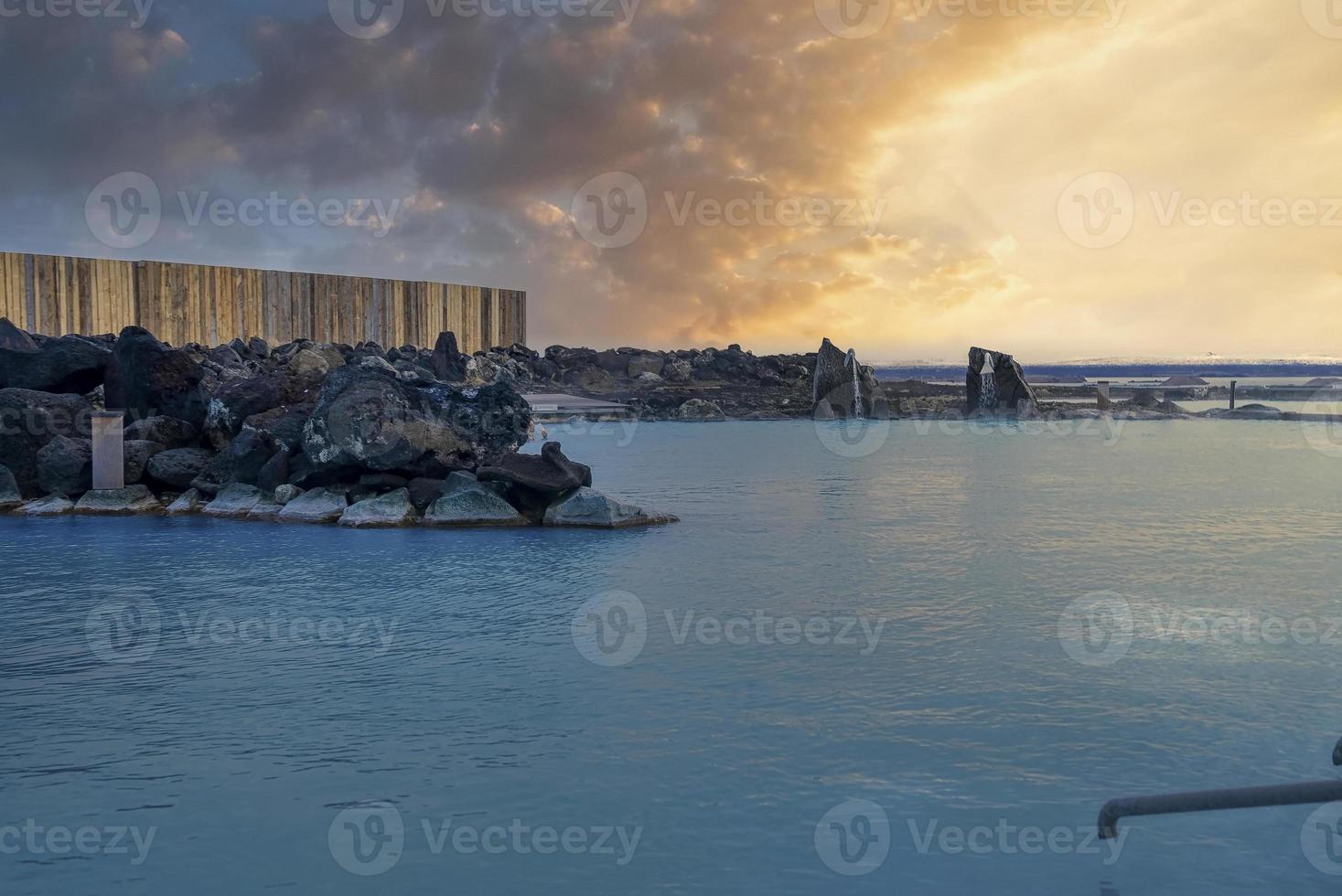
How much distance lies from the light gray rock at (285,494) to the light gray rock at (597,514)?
296 cm

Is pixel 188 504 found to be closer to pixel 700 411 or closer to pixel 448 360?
pixel 448 360

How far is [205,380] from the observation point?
14492 millimetres

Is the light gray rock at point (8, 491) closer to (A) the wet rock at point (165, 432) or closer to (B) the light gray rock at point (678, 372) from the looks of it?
(A) the wet rock at point (165, 432)

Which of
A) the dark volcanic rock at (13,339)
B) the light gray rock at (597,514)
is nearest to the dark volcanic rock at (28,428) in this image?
the dark volcanic rock at (13,339)

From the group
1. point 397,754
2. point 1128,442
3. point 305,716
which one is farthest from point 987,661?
point 1128,442

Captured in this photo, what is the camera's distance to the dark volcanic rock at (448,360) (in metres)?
26.2

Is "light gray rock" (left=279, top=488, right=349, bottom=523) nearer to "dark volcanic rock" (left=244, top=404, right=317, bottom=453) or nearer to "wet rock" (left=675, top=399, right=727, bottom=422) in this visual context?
"dark volcanic rock" (left=244, top=404, right=317, bottom=453)

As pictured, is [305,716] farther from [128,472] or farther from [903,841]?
[128,472]

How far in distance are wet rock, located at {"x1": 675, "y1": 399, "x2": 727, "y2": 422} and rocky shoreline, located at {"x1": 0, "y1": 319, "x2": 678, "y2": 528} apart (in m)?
17.0

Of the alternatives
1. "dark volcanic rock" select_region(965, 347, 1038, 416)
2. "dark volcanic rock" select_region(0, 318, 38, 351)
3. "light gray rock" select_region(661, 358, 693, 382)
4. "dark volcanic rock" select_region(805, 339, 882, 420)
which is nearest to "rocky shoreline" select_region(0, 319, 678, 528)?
"dark volcanic rock" select_region(0, 318, 38, 351)

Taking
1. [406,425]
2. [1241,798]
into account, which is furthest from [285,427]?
[1241,798]

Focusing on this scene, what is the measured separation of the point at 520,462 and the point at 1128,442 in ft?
51.0

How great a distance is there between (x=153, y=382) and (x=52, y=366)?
1.64m

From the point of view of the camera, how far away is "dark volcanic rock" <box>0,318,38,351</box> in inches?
559
